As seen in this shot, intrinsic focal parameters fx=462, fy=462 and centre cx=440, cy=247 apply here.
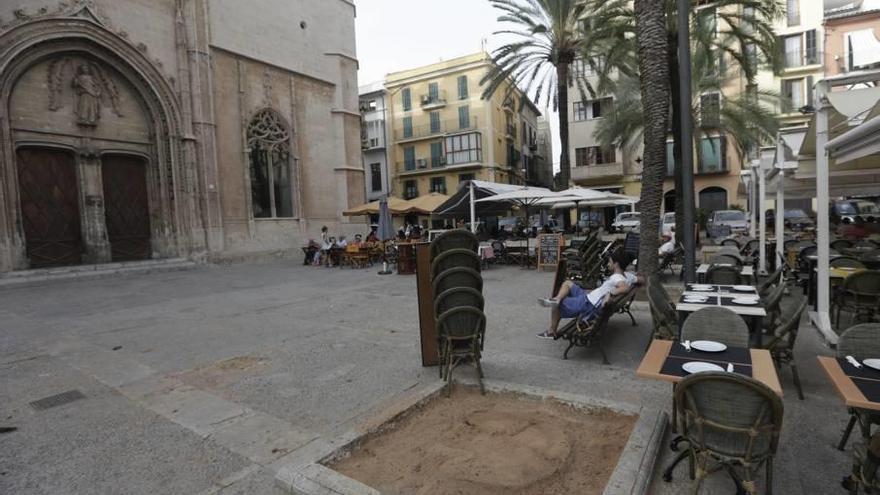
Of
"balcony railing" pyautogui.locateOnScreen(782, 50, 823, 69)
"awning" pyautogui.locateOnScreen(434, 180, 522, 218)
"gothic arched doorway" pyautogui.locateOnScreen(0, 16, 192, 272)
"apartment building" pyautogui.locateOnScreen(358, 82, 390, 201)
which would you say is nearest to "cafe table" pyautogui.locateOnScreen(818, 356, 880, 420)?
"awning" pyautogui.locateOnScreen(434, 180, 522, 218)

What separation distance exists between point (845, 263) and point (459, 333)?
21.1 feet

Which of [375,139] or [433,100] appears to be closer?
[433,100]

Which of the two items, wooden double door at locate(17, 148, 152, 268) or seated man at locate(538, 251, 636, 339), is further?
wooden double door at locate(17, 148, 152, 268)

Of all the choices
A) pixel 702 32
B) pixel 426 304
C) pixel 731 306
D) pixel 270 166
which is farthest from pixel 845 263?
pixel 270 166

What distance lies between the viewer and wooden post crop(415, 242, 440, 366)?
4.73 m

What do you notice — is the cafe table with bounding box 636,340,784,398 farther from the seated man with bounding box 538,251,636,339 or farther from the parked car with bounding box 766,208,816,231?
the parked car with bounding box 766,208,816,231

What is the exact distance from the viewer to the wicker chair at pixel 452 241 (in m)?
4.49

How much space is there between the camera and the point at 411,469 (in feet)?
9.77

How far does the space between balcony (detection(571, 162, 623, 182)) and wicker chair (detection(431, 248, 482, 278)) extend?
1322 inches

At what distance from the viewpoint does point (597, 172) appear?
35781 mm

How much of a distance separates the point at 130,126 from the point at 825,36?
41.3 metres

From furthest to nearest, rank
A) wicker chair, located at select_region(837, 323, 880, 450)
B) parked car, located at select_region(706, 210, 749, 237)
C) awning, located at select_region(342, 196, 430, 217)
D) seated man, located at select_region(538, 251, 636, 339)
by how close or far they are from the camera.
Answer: parked car, located at select_region(706, 210, 749, 237) → awning, located at select_region(342, 196, 430, 217) → seated man, located at select_region(538, 251, 636, 339) → wicker chair, located at select_region(837, 323, 880, 450)

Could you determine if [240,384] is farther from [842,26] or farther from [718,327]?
[842,26]

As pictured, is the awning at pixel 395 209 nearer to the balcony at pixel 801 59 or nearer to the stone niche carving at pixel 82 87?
the stone niche carving at pixel 82 87
